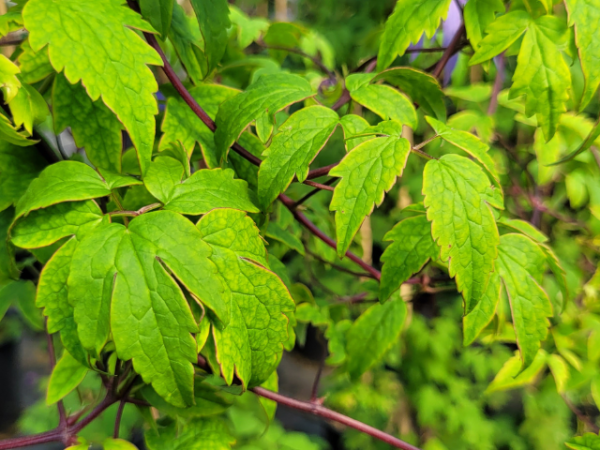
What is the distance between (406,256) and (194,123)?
0.26 meters

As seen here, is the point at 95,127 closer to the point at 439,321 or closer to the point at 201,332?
the point at 201,332

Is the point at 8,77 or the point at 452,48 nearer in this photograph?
the point at 8,77

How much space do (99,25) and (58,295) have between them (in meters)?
0.22

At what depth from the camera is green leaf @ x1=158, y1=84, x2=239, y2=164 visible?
1.47 ft

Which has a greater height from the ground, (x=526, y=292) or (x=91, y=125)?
(x=91, y=125)

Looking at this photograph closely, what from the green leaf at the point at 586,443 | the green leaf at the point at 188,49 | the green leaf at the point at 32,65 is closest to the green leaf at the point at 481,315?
the green leaf at the point at 586,443

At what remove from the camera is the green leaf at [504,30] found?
43 cm

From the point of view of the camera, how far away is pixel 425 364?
142 cm

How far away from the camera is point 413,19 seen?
0.44m

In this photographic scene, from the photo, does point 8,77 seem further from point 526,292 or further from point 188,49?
point 526,292

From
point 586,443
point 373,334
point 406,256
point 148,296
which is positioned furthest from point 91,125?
point 586,443

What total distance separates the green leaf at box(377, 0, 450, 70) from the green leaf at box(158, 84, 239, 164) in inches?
7.1

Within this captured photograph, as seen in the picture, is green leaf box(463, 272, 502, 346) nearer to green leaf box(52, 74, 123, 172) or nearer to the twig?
the twig

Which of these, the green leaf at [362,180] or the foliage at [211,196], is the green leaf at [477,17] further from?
the green leaf at [362,180]
